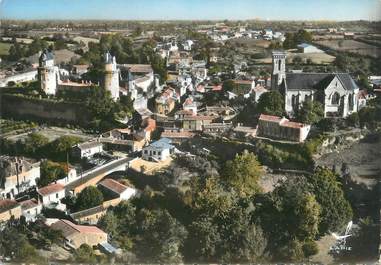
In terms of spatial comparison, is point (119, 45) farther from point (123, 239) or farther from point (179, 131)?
point (123, 239)

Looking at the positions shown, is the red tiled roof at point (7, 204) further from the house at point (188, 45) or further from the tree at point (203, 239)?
the house at point (188, 45)

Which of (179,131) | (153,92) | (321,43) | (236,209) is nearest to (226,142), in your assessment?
(179,131)

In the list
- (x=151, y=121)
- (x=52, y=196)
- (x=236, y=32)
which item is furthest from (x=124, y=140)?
(x=236, y=32)

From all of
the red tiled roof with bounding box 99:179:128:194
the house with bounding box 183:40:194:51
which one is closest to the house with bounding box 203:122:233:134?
the red tiled roof with bounding box 99:179:128:194

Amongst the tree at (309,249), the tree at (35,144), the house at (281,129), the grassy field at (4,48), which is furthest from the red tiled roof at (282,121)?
the grassy field at (4,48)

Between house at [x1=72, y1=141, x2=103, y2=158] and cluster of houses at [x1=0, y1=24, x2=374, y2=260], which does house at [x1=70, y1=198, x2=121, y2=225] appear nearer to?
cluster of houses at [x1=0, y1=24, x2=374, y2=260]

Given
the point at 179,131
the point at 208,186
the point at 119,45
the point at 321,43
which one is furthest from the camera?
the point at 119,45

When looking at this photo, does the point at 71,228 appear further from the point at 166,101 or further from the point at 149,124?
the point at 166,101

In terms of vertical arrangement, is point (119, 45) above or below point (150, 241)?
above
